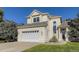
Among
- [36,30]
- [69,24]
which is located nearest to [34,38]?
[36,30]

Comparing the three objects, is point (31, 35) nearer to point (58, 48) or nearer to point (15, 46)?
point (15, 46)

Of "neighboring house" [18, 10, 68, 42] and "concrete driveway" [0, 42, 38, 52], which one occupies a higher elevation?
"neighboring house" [18, 10, 68, 42]

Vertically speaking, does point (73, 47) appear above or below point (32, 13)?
below

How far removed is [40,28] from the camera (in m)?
6.18

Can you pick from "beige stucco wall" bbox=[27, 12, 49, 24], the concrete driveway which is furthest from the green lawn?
"beige stucco wall" bbox=[27, 12, 49, 24]

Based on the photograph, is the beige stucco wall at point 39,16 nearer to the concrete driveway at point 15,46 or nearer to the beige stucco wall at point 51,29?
the beige stucco wall at point 51,29

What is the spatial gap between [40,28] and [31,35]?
7.2 inches

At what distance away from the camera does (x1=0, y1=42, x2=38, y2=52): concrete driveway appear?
612cm

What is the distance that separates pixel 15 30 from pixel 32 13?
392 mm

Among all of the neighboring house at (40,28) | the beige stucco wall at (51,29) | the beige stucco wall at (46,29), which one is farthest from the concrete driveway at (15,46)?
the beige stucco wall at (51,29)

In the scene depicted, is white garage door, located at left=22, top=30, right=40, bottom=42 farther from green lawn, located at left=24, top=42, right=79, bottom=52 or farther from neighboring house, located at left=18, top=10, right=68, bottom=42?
green lawn, located at left=24, top=42, right=79, bottom=52
